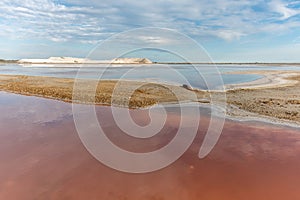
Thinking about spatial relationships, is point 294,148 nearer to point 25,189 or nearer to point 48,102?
point 25,189

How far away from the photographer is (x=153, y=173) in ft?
23.0

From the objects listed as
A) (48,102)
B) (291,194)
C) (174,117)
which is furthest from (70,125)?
(291,194)

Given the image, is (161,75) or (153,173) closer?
(153,173)

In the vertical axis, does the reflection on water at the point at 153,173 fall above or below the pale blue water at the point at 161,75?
below

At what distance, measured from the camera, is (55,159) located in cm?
766

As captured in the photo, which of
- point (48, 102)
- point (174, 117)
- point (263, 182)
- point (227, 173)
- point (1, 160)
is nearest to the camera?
point (263, 182)

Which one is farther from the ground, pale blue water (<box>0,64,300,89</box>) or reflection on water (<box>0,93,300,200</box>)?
pale blue water (<box>0,64,300,89</box>)

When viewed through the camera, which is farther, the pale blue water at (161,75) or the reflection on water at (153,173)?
the pale blue water at (161,75)

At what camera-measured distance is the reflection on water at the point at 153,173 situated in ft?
19.6

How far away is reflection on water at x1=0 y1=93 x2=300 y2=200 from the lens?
596 centimetres

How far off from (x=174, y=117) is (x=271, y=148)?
540 centimetres

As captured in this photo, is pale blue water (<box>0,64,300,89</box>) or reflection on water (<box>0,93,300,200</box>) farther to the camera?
pale blue water (<box>0,64,300,89</box>)

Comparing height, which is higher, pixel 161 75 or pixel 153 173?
pixel 161 75

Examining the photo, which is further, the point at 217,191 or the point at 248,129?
the point at 248,129
